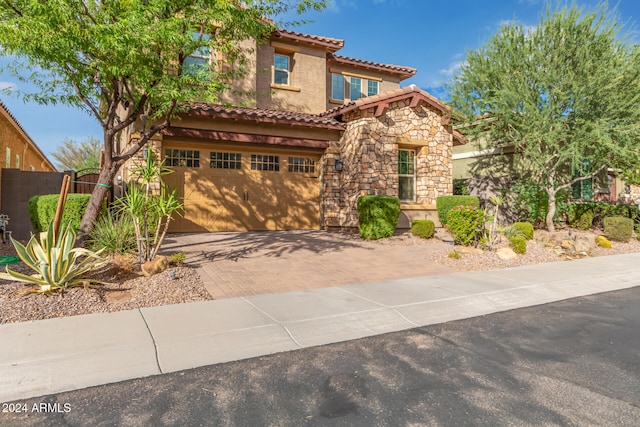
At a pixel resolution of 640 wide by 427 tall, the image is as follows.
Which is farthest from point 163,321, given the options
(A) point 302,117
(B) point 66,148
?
(B) point 66,148

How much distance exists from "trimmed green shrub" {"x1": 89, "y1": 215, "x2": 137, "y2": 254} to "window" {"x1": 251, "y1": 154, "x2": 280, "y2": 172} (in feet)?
19.8

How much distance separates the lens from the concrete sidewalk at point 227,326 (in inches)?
137

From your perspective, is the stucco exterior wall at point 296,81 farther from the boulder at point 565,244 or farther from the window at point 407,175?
the boulder at point 565,244

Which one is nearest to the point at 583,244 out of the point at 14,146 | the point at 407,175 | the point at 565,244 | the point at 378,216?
the point at 565,244

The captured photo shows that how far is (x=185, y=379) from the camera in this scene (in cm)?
334

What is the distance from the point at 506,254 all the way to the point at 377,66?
11.9 metres

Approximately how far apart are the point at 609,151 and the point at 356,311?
12.3 meters

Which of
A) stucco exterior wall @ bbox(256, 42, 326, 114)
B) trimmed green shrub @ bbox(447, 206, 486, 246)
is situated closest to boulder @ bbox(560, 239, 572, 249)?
trimmed green shrub @ bbox(447, 206, 486, 246)

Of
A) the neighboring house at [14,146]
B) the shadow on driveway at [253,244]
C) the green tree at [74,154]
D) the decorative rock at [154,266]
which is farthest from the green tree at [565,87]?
the green tree at [74,154]

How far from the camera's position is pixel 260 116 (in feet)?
40.7

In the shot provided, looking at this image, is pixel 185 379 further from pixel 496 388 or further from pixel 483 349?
pixel 483 349

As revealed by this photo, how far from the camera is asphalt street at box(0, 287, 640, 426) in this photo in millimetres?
2789

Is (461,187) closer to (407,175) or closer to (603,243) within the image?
(407,175)

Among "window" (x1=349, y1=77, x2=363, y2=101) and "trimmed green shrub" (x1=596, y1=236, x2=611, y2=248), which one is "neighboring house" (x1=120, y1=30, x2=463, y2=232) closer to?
"window" (x1=349, y1=77, x2=363, y2=101)
